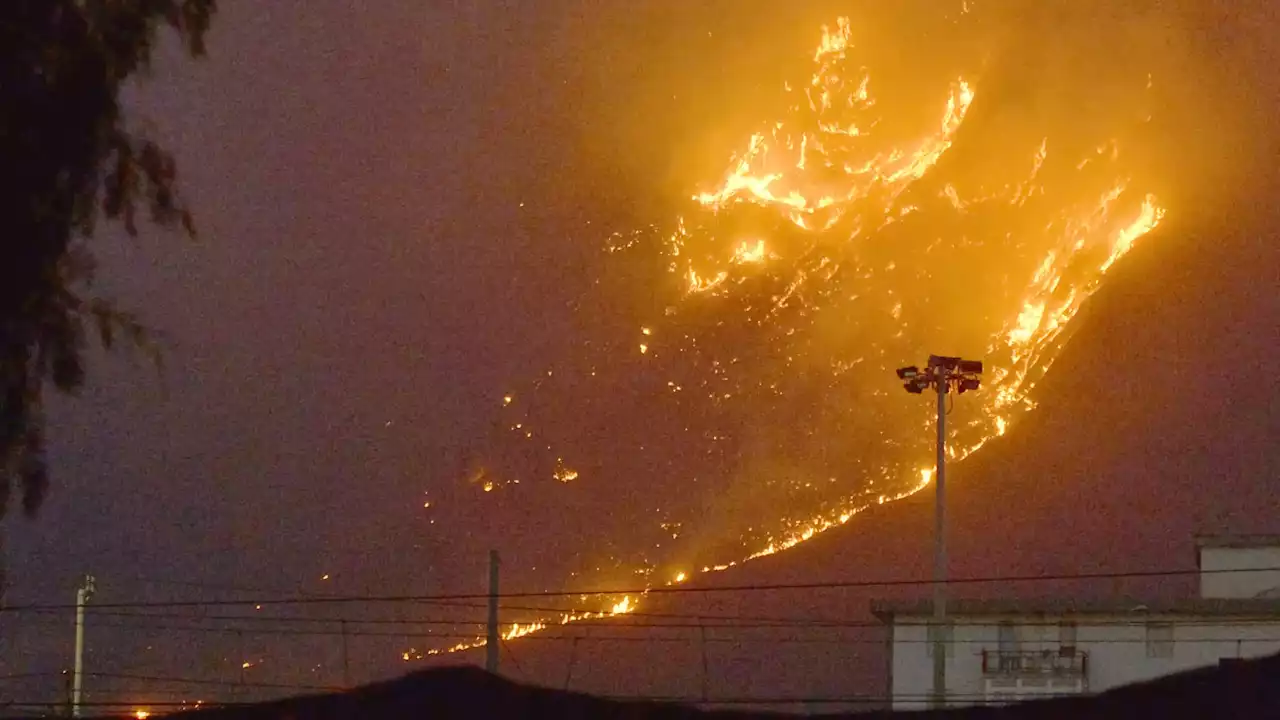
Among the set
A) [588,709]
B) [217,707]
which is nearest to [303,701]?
[217,707]

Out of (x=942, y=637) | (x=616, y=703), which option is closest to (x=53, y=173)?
(x=616, y=703)

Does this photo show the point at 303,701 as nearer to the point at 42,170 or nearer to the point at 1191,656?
the point at 42,170

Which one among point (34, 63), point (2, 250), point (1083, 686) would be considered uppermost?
point (34, 63)

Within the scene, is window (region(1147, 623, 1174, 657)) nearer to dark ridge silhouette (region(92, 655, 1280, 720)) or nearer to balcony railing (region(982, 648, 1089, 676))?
balcony railing (region(982, 648, 1089, 676))

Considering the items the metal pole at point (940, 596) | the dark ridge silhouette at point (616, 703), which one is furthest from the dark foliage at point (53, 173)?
the metal pole at point (940, 596)

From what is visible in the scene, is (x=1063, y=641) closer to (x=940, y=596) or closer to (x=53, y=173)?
(x=940, y=596)

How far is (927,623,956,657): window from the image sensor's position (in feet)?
112

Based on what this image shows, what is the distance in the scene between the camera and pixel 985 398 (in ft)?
263

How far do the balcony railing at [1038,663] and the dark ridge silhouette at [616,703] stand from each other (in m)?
26.1

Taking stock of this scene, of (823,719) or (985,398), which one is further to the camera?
(985,398)

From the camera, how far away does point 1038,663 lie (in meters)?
35.2

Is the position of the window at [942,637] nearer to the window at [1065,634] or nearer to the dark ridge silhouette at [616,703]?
the window at [1065,634]

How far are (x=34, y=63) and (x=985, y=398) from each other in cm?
7193

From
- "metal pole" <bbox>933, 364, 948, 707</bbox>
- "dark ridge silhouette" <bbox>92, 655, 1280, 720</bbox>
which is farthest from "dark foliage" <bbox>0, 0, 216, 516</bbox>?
"metal pole" <bbox>933, 364, 948, 707</bbox>
